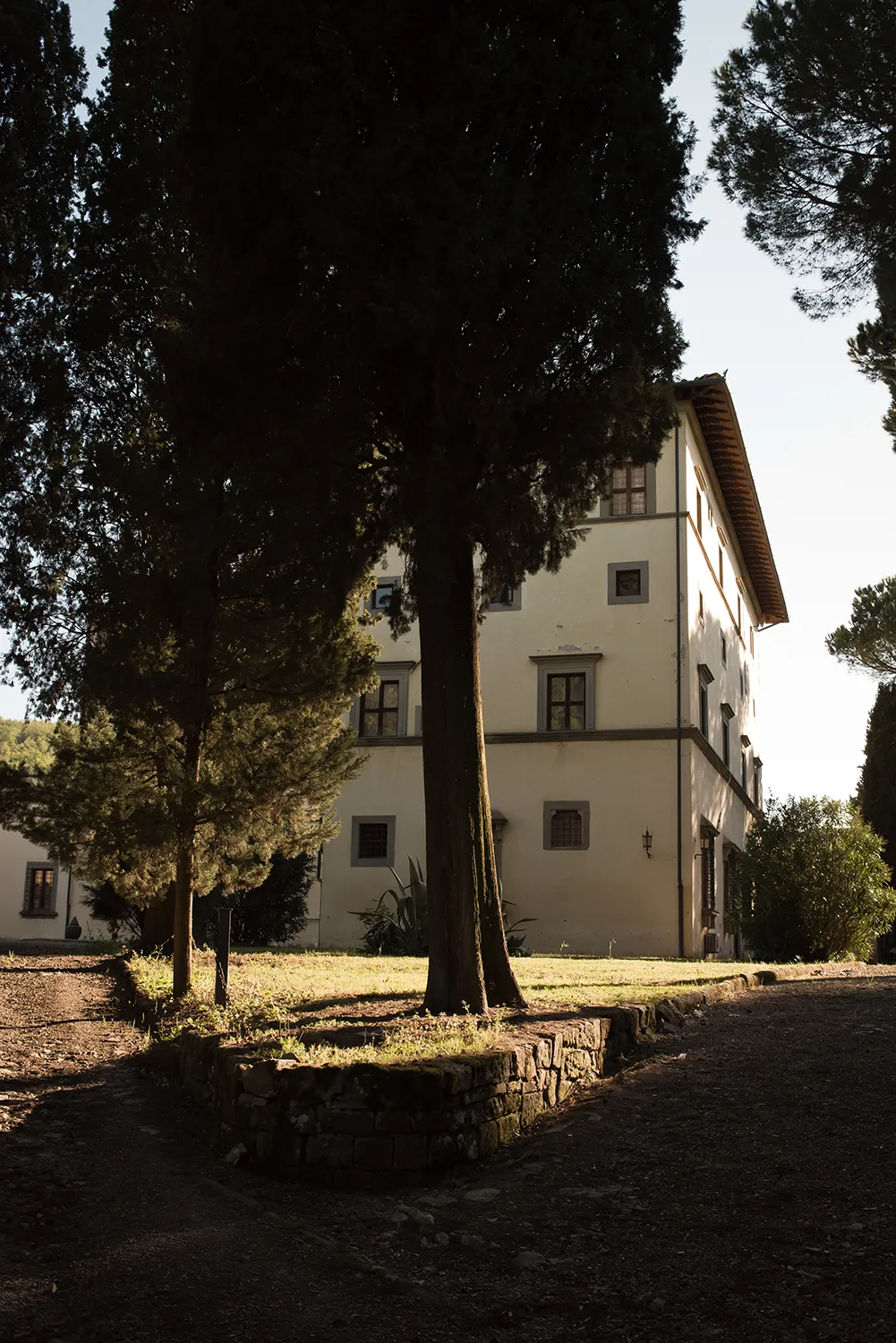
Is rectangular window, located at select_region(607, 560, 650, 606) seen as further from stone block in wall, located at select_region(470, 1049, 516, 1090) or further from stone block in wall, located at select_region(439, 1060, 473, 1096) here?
stone block in wall, located at select_region(439, 1060, 473, 1096)

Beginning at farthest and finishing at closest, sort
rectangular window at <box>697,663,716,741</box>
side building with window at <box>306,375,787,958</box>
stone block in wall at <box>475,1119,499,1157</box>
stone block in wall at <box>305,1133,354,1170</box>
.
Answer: rectangular window at <box>697,663,716,741</box>, side building with window at <box>306,375,787,958</box>, stone block in wall at <box>475,1119,499,1157</box>, stone block in wall at <box>305,1133,354,1170</box>

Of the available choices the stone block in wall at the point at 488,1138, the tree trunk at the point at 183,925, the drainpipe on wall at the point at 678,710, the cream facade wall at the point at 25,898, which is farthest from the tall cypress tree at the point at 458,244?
the cream facade wall at the point at 25,898

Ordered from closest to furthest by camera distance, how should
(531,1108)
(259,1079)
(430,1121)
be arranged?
(430,1121), (259,1079), (531,1108)

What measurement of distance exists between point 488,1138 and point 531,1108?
0.61 m

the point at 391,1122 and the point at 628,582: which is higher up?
the point at 628,582

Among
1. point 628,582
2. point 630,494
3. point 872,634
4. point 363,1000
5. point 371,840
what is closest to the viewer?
point 363,1000

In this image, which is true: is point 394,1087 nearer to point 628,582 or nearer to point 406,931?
point 406,931

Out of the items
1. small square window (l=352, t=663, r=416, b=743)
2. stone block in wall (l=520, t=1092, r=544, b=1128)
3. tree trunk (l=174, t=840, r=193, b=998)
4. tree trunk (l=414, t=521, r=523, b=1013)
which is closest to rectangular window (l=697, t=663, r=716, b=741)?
small square window (l=352, t=663, r=416, b=743)

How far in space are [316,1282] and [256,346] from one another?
6372 mm

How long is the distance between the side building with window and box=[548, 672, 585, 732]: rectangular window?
4cm

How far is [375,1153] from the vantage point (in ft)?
18.9

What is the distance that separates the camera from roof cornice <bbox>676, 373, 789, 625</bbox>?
26.0 metres

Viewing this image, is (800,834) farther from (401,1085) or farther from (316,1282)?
(316,1282)

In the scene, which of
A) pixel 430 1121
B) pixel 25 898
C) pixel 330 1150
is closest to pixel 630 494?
pixel 430 1121
